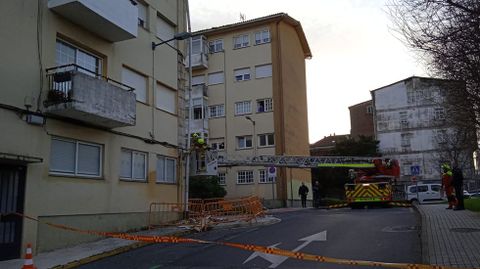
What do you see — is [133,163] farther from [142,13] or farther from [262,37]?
[262,37]

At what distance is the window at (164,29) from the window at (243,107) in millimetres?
19922

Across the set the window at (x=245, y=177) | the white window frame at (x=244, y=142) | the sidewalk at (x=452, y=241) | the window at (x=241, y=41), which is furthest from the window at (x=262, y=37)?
the sidewalk at (x=452, y=241)

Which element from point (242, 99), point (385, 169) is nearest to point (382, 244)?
point (385, 169)

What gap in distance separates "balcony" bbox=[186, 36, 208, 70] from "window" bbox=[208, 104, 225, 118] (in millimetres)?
3628

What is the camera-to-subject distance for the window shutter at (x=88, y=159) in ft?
49.0

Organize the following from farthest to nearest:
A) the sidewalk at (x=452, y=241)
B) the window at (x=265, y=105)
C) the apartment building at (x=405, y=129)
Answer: the apartment building at (x=405, y=129) < the window at (x=265, y=105) < the sidewalk at (x=452, y=241)

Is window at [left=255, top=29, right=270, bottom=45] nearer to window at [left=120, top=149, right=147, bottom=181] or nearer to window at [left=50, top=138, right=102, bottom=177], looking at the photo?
window at [left=120, top=149, right=147, bottom=181]

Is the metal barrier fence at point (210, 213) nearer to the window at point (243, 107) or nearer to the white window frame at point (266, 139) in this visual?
the white window frame at point (266, 139)

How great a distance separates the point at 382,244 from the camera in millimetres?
11953

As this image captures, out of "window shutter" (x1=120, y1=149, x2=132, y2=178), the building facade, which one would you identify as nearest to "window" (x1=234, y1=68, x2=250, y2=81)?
"window shutter" (x1=120, y1=149, x2=132, y2=178)

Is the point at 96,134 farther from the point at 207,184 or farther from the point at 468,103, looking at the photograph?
the point at 207,184

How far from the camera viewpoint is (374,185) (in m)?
28.5

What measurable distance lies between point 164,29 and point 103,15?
675 cm

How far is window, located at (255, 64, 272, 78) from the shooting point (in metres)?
40.9
